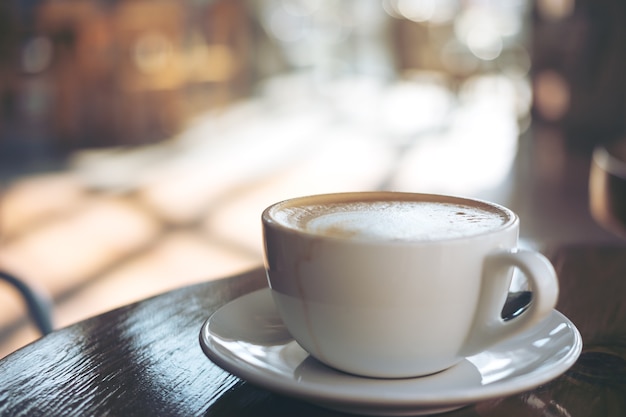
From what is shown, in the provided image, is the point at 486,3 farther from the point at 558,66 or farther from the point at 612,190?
the point at 612,190

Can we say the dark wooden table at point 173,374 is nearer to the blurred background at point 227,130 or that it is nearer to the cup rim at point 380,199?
the cup rim at point 380,199

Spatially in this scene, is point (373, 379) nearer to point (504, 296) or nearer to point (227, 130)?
point (504, 296)

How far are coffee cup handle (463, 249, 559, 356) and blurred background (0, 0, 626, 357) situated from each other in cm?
48

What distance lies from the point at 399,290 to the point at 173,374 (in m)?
0.12

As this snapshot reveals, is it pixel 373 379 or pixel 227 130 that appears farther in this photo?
pixel 227 130

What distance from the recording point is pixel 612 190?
27.1 inches

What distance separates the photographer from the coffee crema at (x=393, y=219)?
0.35 m

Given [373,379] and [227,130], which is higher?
[373,379]

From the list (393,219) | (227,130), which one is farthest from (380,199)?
(227,130)

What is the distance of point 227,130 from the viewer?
14.3ft

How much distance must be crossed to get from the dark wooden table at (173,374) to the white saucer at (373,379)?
13mm

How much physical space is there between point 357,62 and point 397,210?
6853mm

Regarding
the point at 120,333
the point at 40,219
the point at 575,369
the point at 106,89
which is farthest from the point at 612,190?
the point at 106,89

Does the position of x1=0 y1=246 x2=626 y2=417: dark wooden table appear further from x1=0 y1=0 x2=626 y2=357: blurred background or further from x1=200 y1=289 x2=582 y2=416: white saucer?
x1=0 y1=0 x2=626 y2=357: blurred background
